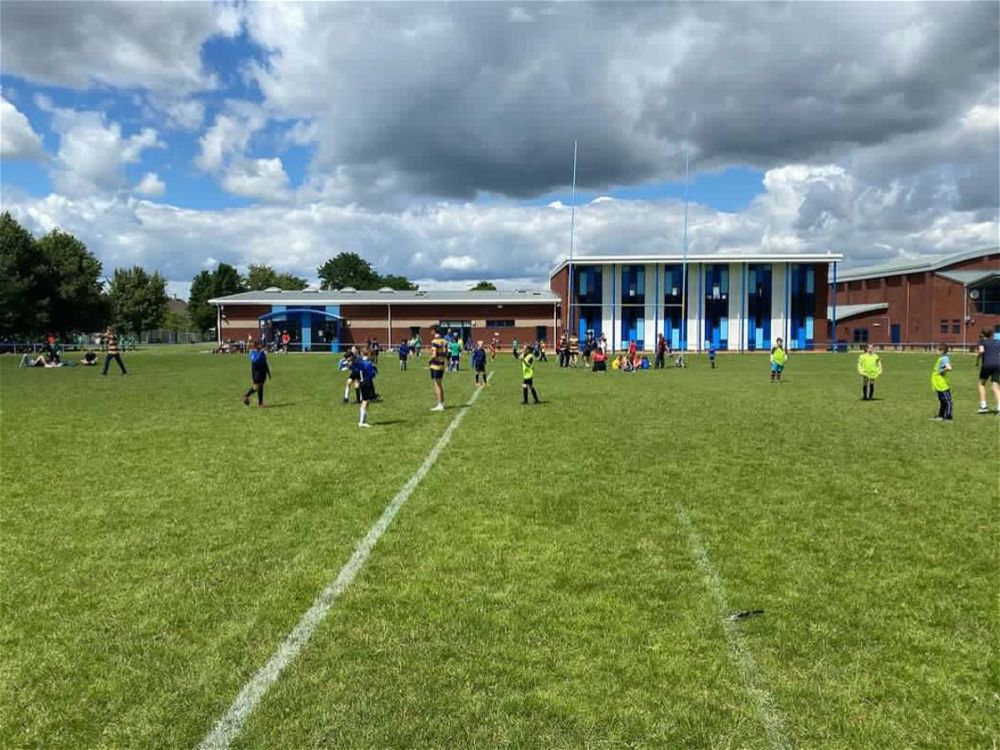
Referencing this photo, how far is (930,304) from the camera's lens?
73.4 m

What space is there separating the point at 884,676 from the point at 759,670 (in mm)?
709

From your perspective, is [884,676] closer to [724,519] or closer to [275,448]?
[724,519]

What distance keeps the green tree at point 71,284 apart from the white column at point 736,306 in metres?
64.4

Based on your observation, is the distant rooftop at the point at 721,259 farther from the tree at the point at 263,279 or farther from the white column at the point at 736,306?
the tree at the point at 263,279

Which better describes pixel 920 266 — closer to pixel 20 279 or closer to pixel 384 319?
pixel 384 319

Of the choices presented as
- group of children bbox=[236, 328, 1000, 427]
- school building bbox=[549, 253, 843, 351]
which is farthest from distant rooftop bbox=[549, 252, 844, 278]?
group of children bbox=[236, 328, 1000, 427]

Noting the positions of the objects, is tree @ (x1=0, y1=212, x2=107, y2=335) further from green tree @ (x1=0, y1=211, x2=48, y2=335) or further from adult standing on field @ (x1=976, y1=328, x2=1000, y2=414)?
adult standing on field @ (x1=976, y1=328, x2=1000, y2=414)

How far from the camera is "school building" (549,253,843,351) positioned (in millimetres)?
70500

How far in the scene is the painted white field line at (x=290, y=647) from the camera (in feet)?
12.0

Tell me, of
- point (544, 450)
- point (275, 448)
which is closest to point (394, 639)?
point (544, 450)

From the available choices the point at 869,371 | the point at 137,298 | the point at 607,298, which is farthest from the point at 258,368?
the point at 137,298

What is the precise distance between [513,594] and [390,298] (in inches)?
2637

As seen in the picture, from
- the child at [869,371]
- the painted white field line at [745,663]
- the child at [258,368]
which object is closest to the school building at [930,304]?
the child at [869,371]

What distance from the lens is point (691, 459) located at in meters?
10.8
